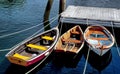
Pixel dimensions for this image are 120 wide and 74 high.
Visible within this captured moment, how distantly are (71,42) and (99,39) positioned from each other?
9.37 ft

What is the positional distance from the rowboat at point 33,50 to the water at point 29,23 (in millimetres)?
1241

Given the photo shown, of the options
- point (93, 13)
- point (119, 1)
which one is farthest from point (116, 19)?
point (119, 1)

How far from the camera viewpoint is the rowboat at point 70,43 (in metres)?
19.1

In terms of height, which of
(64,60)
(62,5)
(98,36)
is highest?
(62,5)

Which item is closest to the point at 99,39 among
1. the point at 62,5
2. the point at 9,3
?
the point at 62,5

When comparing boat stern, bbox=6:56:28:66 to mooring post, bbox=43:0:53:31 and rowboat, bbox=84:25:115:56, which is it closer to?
rowboat, bbox=84:25:115:56

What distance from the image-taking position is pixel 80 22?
2572cm

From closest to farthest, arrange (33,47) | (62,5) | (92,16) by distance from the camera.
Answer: (33,47) → (92,16) → (62,5)

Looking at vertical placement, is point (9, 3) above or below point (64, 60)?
below

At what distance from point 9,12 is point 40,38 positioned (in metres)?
14.1

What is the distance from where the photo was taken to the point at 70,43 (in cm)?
2089

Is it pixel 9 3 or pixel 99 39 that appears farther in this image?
pixel 9 3

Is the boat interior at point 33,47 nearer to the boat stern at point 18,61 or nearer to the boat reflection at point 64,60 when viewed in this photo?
the boat stern at point 18,61

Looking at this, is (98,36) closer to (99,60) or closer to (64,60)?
(99,60)
